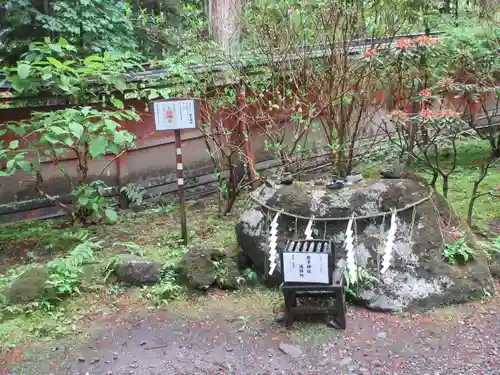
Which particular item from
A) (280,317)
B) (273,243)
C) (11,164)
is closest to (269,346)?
(280,317)

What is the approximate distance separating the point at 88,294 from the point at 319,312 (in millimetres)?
2313

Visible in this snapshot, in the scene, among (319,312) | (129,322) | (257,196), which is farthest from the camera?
(257,196)

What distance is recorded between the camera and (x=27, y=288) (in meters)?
4.73

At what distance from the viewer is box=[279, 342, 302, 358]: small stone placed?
398 cm

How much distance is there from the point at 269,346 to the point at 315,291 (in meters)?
0.60

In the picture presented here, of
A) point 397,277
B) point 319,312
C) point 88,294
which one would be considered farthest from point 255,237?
point 88,294

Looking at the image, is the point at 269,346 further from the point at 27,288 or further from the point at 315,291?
the point at 27,288

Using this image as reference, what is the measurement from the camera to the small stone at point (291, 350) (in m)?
3.98

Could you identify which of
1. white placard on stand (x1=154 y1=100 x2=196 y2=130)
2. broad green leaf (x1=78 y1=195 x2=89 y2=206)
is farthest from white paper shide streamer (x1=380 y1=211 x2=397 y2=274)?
broad green leaf (x1=78 y1=195 x2=89 y2=206)

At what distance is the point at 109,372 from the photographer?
3898 millimetres

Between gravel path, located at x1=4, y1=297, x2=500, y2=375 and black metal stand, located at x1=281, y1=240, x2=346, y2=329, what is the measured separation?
0.13 metres

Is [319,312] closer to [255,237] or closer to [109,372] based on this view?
[255,237]

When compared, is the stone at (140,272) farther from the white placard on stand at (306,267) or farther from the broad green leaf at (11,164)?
the broad green leaf at (11,164)

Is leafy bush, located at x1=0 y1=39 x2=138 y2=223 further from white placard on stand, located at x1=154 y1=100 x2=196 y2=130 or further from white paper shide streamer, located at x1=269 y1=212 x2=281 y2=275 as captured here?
white paper shide streamer, located at x1=269 y1=212 x2=281 y2=275
